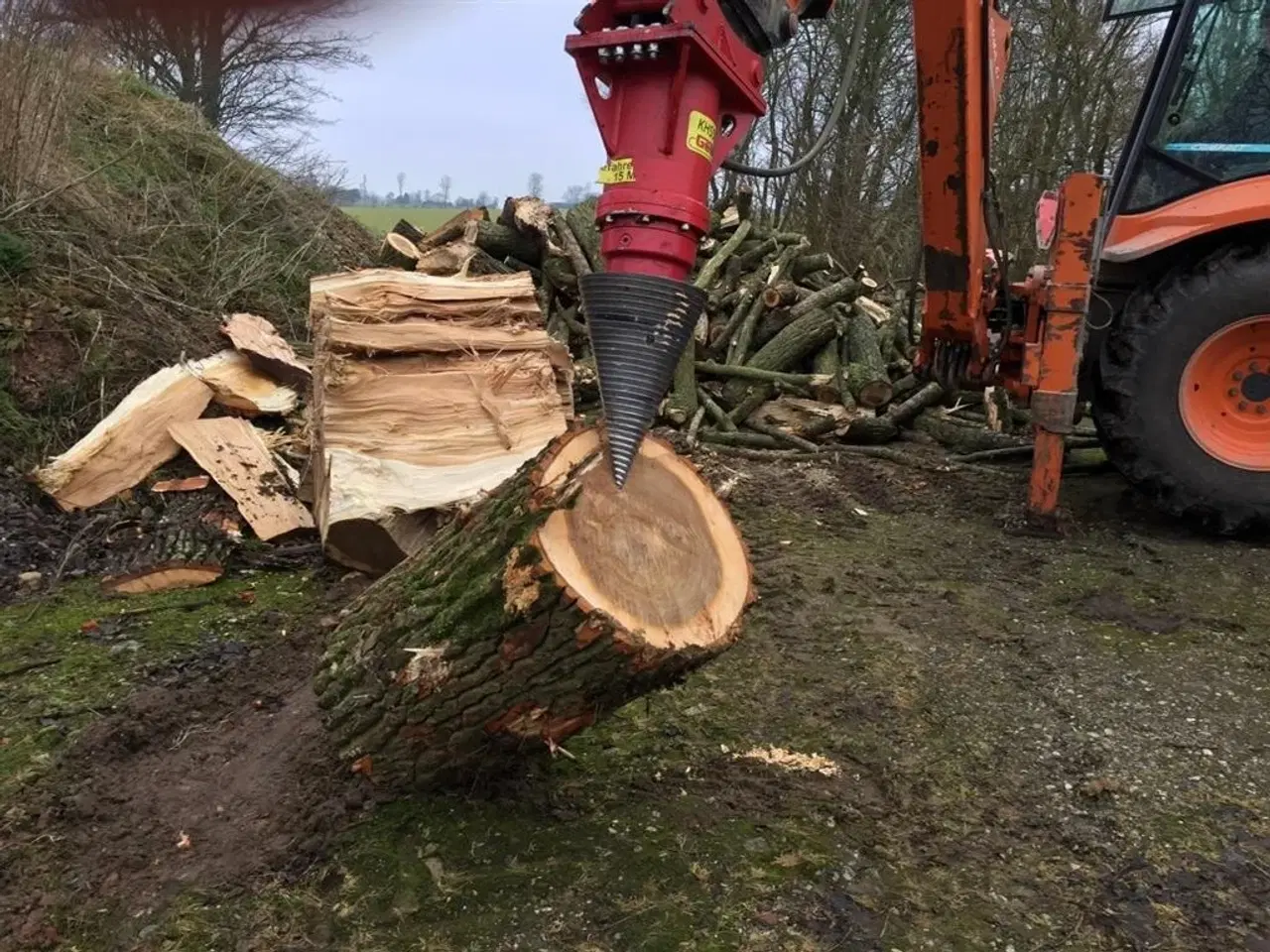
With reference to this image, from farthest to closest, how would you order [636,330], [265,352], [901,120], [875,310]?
[901,120] < [875,310] < [265,352] < [636,330]

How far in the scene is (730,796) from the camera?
2643mm

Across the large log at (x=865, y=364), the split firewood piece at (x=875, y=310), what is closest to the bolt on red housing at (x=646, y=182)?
the large log at (x=865, y=364)

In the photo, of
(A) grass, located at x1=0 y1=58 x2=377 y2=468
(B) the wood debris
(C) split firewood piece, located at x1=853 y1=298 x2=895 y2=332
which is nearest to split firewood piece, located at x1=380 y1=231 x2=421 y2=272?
(B) the wood debris

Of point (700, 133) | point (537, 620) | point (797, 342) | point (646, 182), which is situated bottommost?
point (537, 620)

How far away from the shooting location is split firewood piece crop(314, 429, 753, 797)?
210 centimetres

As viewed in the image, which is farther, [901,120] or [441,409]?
[901,120]

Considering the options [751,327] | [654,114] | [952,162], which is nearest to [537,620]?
[654,114]

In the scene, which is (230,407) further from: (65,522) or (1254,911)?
(1254,911)

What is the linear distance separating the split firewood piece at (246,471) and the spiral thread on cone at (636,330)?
3088 millimetres

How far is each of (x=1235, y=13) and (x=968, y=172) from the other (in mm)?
1663

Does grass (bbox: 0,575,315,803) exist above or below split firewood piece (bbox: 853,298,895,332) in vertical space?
below

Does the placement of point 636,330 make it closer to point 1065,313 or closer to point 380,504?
point 380,504

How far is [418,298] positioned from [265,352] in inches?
45.5

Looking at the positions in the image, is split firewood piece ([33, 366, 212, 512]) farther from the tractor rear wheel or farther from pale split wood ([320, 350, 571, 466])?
the tractor rear wheel
